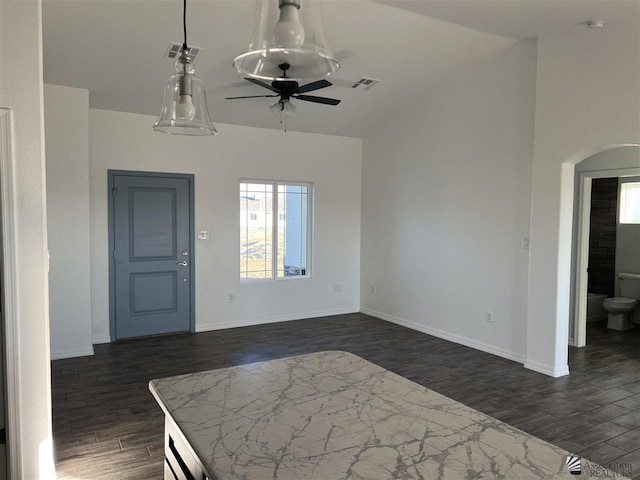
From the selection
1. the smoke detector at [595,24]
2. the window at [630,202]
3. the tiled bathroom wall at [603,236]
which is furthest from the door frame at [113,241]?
the window at [630,202]

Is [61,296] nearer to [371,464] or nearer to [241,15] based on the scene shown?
[241,15]

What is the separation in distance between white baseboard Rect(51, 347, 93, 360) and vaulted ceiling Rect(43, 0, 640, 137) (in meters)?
2.87

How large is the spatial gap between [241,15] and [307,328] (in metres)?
4.15

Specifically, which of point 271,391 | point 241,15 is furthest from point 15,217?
point 241,15

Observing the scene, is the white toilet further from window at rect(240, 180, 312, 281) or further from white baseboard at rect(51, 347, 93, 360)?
white baseboard at rect(51, 347, 93, 360)

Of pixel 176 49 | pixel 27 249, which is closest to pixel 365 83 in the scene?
pixel 176 49

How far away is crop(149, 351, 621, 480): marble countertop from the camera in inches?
46.0

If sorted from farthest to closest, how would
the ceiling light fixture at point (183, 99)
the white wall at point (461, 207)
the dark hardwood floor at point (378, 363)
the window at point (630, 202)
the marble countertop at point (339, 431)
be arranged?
the window at point (630, 202), the white wall at point (461, 207), the dark hardwood floor at point (378, 363), the ceiling light fixture at point (183, 99), the marble countertop at point (339, 431)

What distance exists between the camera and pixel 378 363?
5.11 meters

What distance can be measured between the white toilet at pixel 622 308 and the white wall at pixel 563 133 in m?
2.44

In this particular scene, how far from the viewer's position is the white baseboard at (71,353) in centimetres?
515

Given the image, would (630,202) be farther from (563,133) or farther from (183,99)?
(183,99)

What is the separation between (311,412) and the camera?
4.91ft

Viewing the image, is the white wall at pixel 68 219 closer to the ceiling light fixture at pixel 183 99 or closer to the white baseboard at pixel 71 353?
the white baseboard at pixel 71 353
